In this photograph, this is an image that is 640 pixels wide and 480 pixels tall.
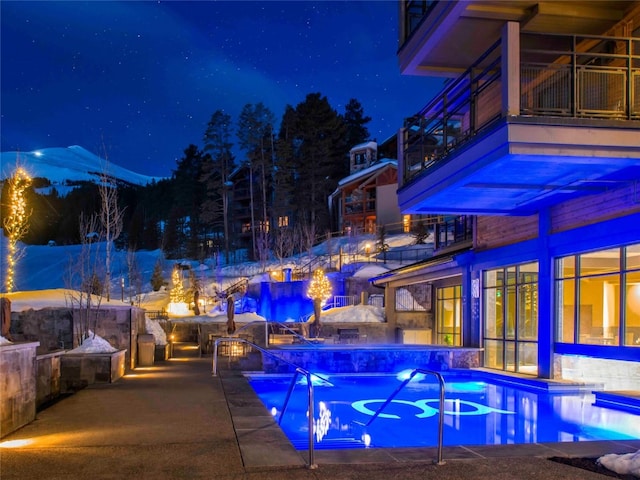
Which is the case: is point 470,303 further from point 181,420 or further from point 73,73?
point 73,73

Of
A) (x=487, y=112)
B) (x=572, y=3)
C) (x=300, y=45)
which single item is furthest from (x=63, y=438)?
(x=300, y=45)

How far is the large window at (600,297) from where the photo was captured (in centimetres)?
1214

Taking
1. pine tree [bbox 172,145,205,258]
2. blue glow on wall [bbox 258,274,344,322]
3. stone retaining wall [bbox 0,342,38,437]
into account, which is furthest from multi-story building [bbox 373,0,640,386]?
pine tree [bbox 172,145,205,258]

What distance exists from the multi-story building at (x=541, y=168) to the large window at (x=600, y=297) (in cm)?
3

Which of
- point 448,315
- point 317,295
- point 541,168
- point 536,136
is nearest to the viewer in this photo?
point 536,136

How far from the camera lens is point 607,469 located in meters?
5.74

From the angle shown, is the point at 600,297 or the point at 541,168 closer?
the point at 541,168

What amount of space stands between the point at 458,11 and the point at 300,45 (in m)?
107

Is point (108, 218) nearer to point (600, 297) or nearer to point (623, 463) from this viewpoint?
point (600, 297)

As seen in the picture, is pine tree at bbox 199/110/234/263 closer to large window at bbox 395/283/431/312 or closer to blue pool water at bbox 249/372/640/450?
large window at bbox 395/283/431/312

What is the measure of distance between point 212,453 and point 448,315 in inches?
770

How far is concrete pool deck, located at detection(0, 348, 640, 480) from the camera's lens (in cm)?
545

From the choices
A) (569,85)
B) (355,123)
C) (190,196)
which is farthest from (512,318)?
(190,196)

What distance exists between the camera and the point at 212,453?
6133 millimetres
